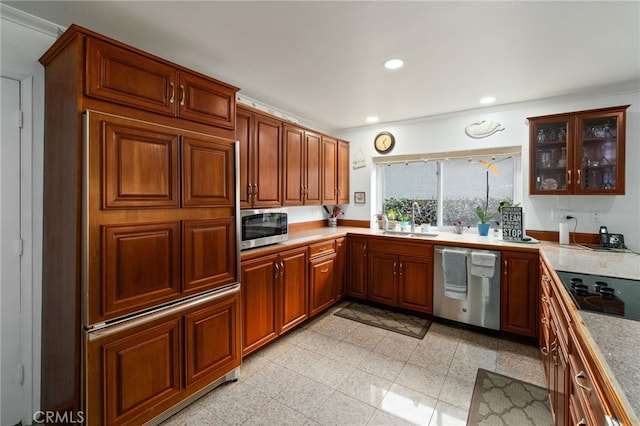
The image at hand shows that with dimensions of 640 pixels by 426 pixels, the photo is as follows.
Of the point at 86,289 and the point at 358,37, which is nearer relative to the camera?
the point at 86,289

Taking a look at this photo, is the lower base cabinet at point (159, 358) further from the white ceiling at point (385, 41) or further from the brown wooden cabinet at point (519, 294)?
the brown wooden cabinet at point (519, 294)

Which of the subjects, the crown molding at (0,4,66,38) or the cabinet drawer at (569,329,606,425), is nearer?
the cabinet drawer at (569,329,606,425)

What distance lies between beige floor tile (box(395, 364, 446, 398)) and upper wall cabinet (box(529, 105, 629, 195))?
2.14 m

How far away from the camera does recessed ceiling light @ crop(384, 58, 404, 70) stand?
87.7 inches

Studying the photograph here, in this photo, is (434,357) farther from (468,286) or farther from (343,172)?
(343,172)

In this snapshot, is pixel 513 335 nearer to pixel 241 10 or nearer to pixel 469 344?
pixel 469 344

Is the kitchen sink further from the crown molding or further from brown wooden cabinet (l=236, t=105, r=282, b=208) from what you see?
the crown molding

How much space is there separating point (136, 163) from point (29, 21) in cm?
110

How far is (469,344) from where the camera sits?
2746mm

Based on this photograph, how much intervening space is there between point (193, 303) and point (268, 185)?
1.33 meters

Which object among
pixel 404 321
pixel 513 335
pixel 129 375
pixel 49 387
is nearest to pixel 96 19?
pixel 129 375

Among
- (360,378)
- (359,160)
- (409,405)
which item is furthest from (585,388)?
(359,160)

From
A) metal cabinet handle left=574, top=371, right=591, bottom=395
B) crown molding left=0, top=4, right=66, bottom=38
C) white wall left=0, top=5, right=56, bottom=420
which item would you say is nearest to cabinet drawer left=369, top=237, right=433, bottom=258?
metal cabinet handle left=574, top=371, right=591, bottom=395

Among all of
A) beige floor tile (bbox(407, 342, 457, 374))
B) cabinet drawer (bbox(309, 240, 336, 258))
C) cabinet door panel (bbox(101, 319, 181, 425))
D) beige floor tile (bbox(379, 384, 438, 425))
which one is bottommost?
beige floor tile (bbox(379, 384, 438, 425))
